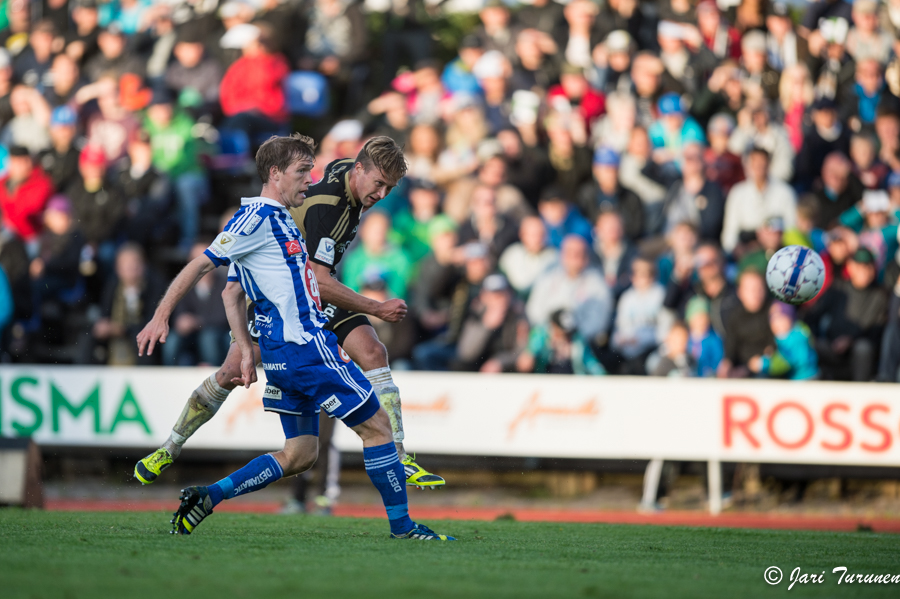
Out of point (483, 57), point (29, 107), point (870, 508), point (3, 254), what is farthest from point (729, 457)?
point (29, 107)

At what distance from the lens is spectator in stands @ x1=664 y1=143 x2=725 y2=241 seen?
1250 centimetres

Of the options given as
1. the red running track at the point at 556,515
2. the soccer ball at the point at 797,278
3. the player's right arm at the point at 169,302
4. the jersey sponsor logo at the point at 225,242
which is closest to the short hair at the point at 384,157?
the jersey sponsor logo at the point at 225,242

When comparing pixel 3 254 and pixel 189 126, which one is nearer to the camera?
pixel 3 254

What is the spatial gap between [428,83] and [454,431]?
5.25 meters

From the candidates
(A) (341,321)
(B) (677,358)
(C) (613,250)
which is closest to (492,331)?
(C) (613,250)

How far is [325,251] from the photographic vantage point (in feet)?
22.4

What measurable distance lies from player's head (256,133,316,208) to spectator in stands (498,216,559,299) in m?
6.20

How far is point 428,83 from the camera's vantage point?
563 inches

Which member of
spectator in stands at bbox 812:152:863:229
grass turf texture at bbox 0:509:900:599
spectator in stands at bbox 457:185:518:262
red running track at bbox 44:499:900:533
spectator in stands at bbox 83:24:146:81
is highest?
spectator in stands at bbox 83:24:146:81

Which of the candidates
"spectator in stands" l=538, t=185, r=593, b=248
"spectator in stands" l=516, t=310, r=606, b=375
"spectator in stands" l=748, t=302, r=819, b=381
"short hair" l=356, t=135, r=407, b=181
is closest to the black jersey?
"short hair" l=356, t=135, r=407, b=181

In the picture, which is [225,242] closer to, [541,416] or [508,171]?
[541,416]

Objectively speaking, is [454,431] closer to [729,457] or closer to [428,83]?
[729,457]

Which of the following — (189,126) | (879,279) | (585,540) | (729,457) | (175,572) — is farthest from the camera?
(189,126)

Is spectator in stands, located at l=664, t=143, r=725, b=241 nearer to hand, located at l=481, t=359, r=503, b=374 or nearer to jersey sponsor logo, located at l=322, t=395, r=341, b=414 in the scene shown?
hand, located at l=481, t=359, r=503, b=374
